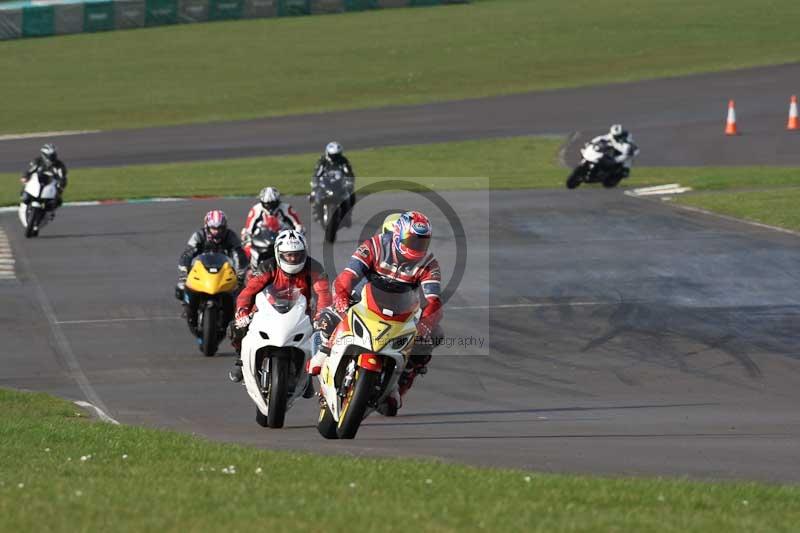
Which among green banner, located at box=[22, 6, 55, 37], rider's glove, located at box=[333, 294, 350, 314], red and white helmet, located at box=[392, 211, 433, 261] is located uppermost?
green banner, located at box=[22, 6, 55, 37]

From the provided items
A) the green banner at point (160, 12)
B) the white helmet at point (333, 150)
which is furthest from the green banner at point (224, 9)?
the white helmet at point (333, 150)

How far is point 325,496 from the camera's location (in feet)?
29.4

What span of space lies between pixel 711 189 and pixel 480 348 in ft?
57.3

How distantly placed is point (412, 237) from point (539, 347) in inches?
246

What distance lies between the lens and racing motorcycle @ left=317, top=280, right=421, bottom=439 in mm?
12047

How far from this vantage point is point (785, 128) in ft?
152

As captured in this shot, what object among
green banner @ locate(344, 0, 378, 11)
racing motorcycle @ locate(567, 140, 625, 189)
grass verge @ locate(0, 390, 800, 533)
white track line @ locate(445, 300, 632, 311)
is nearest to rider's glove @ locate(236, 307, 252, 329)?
grass verge @ locate(0, 390, 800, 533)

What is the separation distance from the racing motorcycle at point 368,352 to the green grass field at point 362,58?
42.0 meters

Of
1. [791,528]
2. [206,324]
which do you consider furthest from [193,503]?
[206,324]

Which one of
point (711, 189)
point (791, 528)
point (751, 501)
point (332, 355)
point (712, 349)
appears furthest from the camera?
point (711, 189)

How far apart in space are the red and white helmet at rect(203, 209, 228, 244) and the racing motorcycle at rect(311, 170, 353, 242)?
29.5 feet

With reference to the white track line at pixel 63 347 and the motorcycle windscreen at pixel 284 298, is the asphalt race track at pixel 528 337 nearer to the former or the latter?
the white track line at pixel 63 347

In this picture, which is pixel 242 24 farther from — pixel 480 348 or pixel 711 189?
pixel 480 348

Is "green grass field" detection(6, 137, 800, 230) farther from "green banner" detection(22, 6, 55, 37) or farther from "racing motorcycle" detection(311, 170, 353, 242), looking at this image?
"green banner" detection(22, 6, 55, 37)
